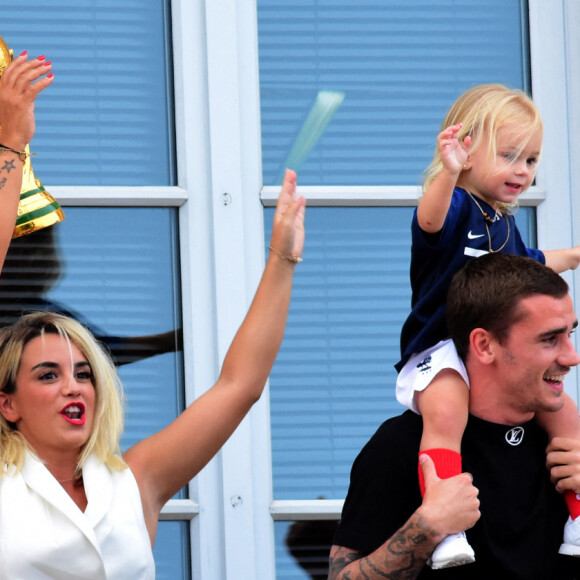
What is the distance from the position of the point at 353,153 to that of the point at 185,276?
1.96ft

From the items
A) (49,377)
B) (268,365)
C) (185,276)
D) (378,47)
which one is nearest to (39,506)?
(49,377)

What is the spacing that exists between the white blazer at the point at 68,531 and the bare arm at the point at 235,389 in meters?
0.09

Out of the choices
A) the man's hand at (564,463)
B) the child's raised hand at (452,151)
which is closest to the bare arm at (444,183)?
the child's raised hand at (452,151)

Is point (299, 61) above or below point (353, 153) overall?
above

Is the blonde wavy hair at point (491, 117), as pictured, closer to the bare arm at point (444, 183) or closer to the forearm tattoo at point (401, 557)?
the bare arm at point (444, 183)

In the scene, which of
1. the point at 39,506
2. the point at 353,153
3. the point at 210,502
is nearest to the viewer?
the point at 39,506

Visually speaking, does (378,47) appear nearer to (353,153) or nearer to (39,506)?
(353,153)

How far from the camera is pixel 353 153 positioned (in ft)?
13.2

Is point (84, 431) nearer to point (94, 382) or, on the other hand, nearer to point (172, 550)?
point (94, 382)

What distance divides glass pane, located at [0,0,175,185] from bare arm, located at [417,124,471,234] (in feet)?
3.19

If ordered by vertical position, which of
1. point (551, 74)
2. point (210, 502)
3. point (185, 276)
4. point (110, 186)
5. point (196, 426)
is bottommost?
point (210, 502)

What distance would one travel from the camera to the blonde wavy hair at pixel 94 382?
3.16 m

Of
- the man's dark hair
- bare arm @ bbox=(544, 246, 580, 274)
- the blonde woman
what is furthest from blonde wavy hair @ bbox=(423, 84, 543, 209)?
the blonde woman

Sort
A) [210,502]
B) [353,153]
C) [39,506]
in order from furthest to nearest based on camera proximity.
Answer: [353,153]
[210,502]
[39,506]
